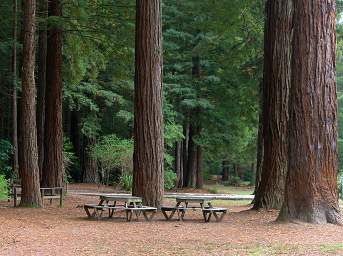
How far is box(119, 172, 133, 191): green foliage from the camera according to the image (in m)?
28.0

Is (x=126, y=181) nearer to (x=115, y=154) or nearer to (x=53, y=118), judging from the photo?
(x=115, y=154)

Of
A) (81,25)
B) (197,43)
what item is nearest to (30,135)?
(81,25)

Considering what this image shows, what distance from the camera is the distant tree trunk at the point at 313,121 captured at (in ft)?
35.1

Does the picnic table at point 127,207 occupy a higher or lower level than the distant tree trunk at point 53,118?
lower

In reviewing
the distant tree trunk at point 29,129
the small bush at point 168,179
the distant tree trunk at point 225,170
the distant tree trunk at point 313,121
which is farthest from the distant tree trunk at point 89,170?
the distant tree trunk at point 313,121

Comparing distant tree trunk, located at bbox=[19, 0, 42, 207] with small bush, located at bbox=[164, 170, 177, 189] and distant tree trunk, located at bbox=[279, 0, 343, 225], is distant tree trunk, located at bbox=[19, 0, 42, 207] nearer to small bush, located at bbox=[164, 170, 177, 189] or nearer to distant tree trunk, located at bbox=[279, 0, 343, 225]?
distant tree trunk, located at bbox=[279, 0, 343, 225]

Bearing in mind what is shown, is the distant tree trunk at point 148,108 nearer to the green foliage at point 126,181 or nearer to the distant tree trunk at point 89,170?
the green foliage at point 126,181

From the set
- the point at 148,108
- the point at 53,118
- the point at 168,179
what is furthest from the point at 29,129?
the point at 168,179

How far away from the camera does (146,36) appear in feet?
47.1

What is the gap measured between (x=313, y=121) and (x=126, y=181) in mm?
18224

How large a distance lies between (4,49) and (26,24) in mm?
12238

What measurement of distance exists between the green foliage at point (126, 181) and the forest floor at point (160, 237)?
14.3 metres

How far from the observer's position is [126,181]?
28.1m

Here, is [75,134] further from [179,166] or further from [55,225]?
[55,225]
